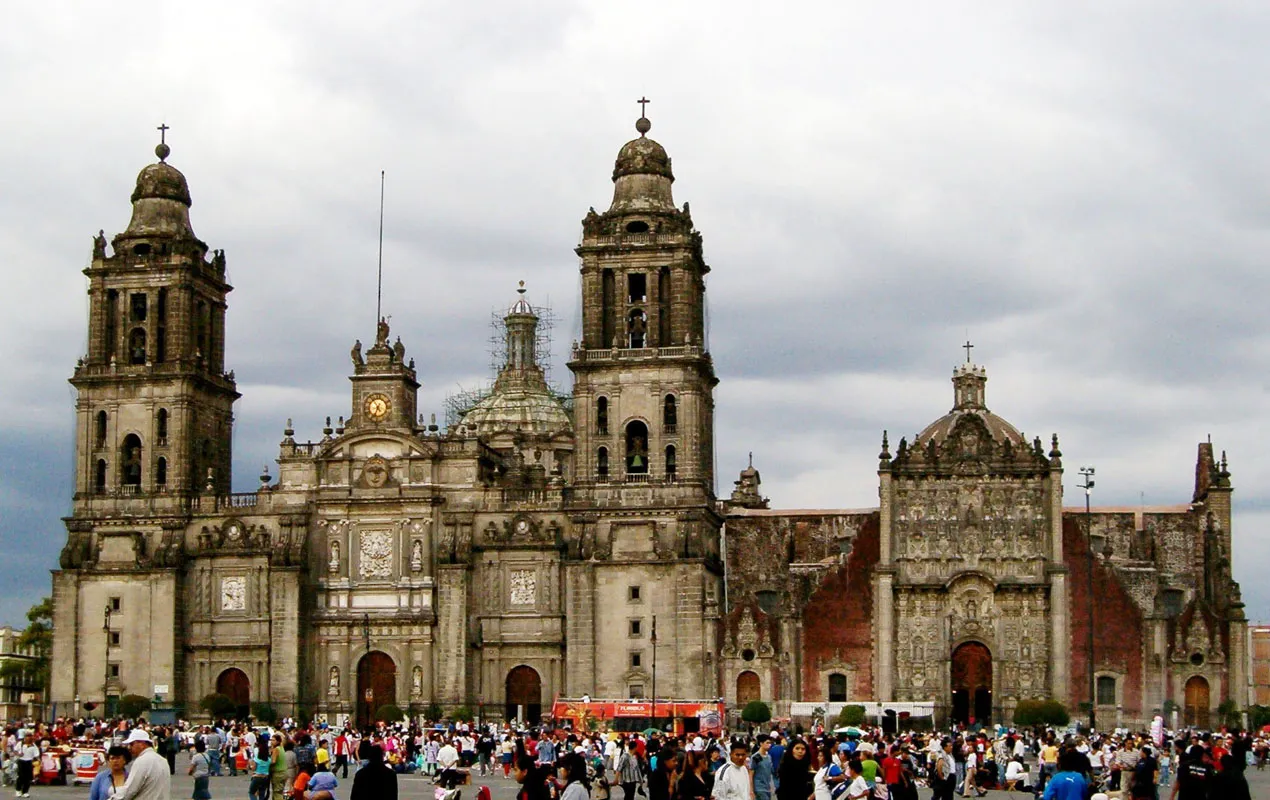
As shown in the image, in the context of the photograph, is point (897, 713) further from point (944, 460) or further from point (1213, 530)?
point (1213, 530)

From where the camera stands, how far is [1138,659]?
248 feet

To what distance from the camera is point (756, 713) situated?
74750 millimetres

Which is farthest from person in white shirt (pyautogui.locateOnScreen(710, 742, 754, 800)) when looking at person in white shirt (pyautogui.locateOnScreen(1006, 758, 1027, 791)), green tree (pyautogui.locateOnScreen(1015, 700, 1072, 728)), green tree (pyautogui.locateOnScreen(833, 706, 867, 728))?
green tree (pyautogui.locateOnScreen(1015, 700, 1072, 728))

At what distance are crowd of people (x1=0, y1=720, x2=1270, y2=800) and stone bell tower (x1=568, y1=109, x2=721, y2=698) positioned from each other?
28.3ft

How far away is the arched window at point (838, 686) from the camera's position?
76.9m

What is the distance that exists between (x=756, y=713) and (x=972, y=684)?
8366mm

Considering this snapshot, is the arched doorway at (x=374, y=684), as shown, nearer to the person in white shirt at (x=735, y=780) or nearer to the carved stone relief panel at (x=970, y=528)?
the carved stone relief panel at (x=970, y=528)

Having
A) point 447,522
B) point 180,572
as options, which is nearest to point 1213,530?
point 447,522

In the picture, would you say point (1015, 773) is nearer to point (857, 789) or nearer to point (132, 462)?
point (857, 789)

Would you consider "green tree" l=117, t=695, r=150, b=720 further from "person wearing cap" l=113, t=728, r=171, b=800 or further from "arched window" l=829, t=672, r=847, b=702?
"person wearing cap" l=113, t=728, r=171, b=800

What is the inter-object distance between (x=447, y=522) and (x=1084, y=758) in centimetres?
5759

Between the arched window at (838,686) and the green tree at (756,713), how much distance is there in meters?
2.95

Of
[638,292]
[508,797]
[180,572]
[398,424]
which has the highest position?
[638,292]


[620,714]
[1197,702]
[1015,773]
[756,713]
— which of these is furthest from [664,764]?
[1197,702]
